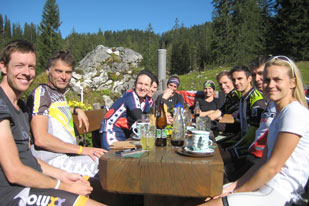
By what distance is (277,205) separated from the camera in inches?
61.5

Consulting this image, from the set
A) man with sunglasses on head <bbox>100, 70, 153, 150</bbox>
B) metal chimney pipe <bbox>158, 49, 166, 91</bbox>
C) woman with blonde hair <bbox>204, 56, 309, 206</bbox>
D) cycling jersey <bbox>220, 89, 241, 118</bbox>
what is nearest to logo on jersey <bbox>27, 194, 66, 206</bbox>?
woman with blonde hair <bbox>204, 56, 309, 206</bbox>

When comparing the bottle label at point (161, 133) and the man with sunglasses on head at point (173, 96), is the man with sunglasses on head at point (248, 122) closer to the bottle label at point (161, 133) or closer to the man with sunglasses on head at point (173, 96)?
the bottle label at point (161, 133)

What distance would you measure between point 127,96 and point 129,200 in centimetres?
110

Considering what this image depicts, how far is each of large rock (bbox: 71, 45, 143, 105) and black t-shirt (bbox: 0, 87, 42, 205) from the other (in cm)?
1526

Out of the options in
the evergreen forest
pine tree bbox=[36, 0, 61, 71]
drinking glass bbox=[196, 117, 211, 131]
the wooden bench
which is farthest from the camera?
pine tree bbox=[36, 0, 61, 71]

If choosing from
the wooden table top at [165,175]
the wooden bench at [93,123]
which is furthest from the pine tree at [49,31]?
the wooden table top at [165,175]

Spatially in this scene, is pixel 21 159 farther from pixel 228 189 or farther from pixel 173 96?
pixel 173 96

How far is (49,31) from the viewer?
4684cm

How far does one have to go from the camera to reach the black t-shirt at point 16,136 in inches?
59.9

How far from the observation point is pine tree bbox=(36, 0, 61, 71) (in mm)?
44688

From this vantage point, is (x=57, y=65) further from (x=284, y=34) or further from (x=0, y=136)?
(x=284, y=34)

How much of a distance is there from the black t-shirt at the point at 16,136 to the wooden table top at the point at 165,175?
1.82 ft

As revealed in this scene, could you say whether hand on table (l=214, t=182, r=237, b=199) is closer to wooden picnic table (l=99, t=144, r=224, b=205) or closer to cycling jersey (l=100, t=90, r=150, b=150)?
wooden picnic table (l=99, t=144, r=224, b=205)

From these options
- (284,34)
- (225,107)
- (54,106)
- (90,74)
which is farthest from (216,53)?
(54,106)
